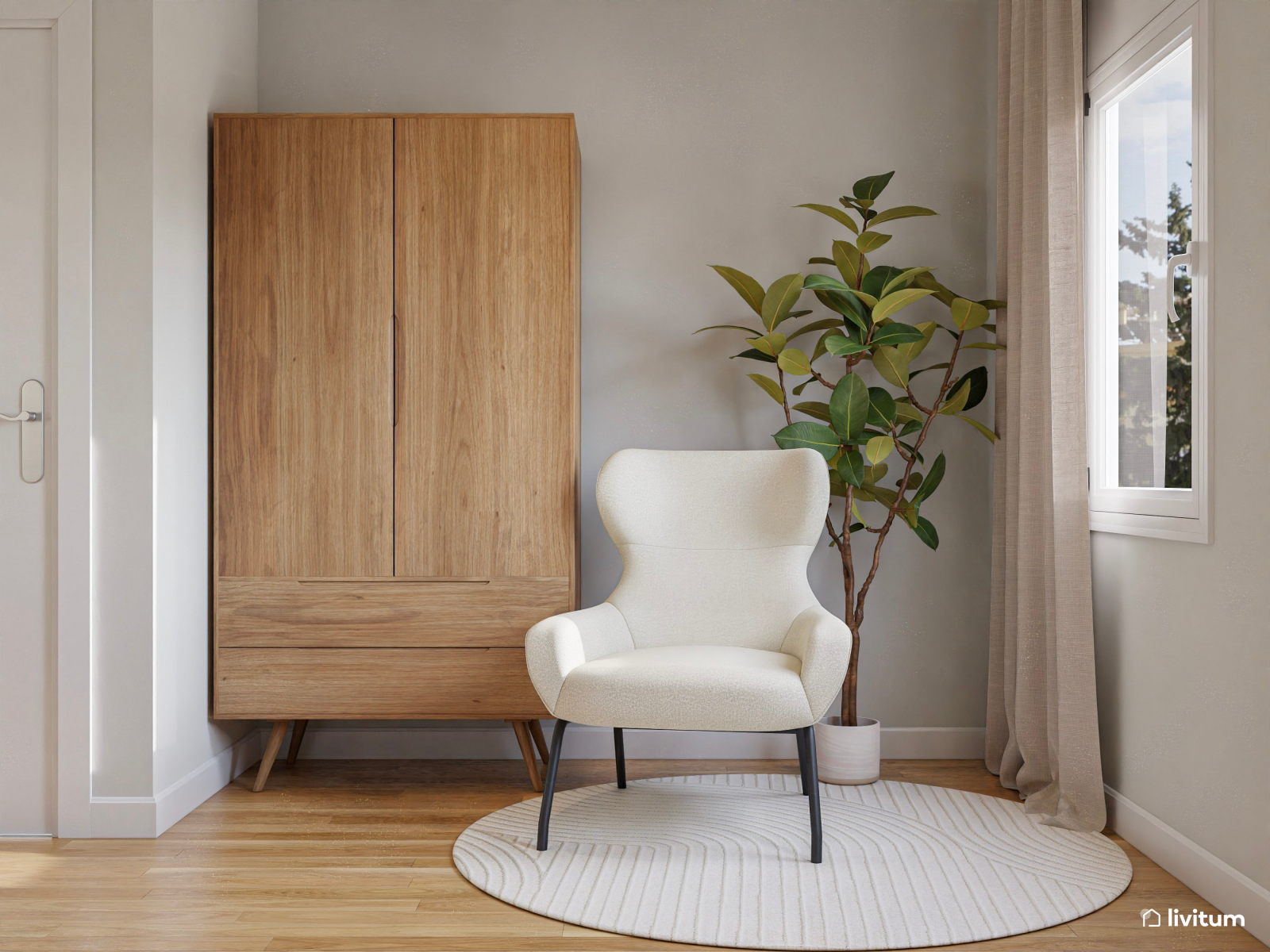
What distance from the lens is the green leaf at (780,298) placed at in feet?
8.53

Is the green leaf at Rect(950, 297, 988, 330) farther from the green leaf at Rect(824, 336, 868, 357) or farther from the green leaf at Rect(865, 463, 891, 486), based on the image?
the green leaf at Rect(865, 463, 891, 486)

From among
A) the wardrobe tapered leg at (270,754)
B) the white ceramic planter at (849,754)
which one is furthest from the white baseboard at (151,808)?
the white ceramic planter at (849,754)

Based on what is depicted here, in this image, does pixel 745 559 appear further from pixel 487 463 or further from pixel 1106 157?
pixel 1106 157

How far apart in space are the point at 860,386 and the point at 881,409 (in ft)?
0.30

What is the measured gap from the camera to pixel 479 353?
8.31ft

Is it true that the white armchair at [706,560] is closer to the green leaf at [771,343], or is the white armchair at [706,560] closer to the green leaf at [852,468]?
the green leaf at [852,468]

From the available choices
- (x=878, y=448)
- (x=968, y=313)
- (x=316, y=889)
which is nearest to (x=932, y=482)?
(x=878, y=448)

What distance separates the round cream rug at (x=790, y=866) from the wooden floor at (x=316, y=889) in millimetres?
56

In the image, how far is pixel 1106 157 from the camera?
240cm

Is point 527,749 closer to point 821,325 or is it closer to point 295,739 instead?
point 295,739

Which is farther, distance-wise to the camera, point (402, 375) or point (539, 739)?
point (539, 739)

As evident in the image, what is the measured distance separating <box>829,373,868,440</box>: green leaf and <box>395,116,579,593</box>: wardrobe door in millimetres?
746

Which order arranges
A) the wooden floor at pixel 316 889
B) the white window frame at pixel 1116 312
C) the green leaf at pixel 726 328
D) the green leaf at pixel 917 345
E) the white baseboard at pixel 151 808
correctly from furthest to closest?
the green leaf at pixel 726 328
the green leaf at pixel 917 345
the white baseboard at pixel 151 808
the white window frame at pixel 1116 312
the wooden floor at pixel 316 889

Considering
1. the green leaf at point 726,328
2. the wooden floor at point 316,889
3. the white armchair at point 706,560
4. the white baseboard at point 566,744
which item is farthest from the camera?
the white baseboard at point 566,744
